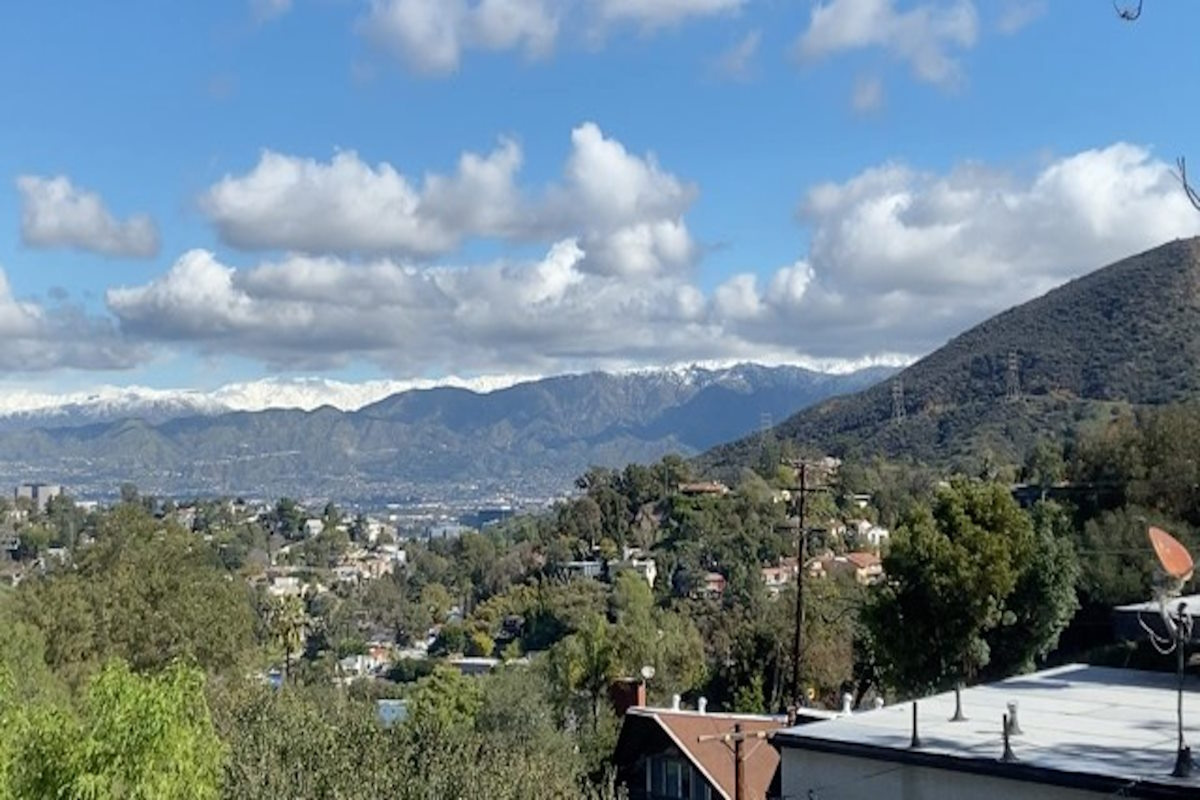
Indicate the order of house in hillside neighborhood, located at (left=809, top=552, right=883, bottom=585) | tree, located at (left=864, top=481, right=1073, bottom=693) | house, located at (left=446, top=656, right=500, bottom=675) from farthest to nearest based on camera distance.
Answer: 1. house, located at (left=446, top=656, right=500, bottom=675)
2. house in hillside neighborhood, located at (left=809, top=552, right=883, bottom=585)
3. tree, located at (left=864, top=481, right=1073, bottom=693)

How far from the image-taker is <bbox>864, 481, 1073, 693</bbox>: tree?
22.6 metres

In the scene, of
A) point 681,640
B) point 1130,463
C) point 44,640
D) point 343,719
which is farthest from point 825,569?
point 343,719

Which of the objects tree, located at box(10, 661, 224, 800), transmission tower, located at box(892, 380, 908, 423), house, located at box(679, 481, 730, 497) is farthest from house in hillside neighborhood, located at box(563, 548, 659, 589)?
tree, located at box(10, 661, 224, 800)

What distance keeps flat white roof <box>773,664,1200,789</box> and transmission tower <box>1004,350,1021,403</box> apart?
117 m

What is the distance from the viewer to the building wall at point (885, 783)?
11.9 m

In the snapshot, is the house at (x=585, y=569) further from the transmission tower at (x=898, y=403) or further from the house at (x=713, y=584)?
the transmission tower at (x=898, y=403)

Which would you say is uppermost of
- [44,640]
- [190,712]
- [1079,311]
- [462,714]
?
[1079,311]

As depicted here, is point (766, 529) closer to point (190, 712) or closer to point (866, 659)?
point (866, 659)

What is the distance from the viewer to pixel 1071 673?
1797cm

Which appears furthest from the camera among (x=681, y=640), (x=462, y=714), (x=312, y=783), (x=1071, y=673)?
(x=681, y=640)

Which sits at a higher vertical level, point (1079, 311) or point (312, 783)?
point (1079, 311)

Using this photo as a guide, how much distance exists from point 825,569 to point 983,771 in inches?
2045

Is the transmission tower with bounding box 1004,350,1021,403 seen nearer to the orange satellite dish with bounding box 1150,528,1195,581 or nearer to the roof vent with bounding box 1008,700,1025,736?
the roof vent with bounding box 1008,700,1025,736

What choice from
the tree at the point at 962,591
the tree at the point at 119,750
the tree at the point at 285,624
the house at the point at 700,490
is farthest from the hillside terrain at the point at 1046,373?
the tree at the point at 119,750
